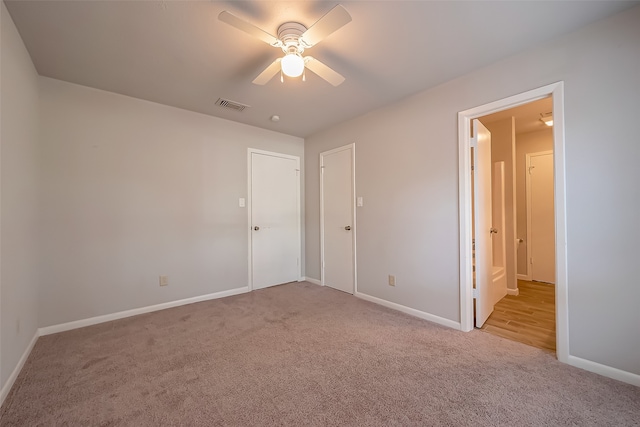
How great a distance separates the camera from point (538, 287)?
155 inches

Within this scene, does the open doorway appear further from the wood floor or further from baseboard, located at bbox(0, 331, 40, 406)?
baseboard, located at bbox(0, 331, 40, 406)

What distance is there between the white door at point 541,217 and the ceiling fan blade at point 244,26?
464 centimetres

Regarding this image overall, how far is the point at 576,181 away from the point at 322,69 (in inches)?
81.5

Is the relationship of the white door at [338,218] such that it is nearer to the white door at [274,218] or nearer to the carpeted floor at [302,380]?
the white door at [274,218]

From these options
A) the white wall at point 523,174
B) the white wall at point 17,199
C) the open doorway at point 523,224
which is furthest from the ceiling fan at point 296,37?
the white wall at point 523,174

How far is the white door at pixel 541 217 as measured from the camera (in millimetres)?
4168

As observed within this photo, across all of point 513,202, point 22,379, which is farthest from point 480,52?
point 22,379

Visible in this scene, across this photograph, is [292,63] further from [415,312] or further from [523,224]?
[523,224]

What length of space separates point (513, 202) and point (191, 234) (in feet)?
15.0

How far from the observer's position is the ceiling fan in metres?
1.50

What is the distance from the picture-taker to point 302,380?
1.76 meters

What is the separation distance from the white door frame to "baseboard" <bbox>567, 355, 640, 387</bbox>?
0.05m

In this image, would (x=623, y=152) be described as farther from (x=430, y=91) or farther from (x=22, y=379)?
(x=22, y=379)

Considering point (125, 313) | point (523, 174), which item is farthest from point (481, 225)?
point (125, 313)
